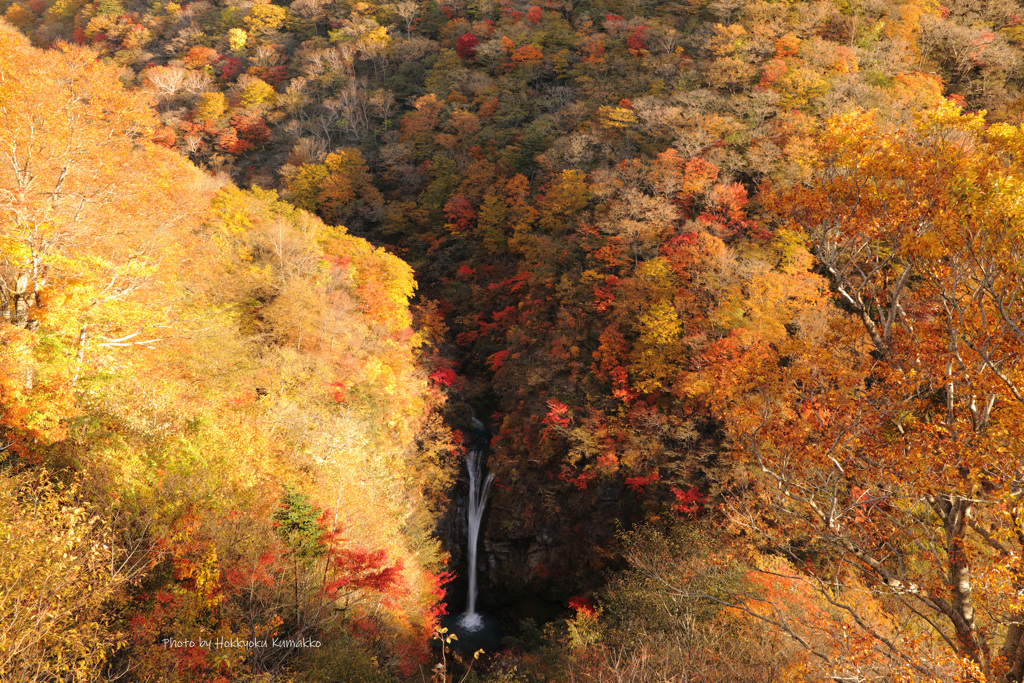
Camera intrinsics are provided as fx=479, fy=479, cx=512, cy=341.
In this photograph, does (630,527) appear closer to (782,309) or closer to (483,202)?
(782,309)

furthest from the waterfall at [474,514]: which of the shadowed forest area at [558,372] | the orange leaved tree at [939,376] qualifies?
the orange leaved tree at [939,376]

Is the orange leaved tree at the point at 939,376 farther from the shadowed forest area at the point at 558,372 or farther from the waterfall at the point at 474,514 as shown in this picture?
the waterfall at the point at 474,514

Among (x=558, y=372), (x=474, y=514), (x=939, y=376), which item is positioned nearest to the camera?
(x=939, y=376)

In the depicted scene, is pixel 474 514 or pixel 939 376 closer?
pixel 939 376

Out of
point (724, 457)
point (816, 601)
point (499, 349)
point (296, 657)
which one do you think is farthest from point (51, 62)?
point (816, 601)

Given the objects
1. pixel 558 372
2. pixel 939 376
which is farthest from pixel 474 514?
pixel 939 376

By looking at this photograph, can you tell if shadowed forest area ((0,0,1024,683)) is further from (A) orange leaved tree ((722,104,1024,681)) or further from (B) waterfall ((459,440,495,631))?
(B) waterfall ((459,440,495,631))

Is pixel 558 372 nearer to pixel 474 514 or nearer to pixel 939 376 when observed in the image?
pixel 474 514
